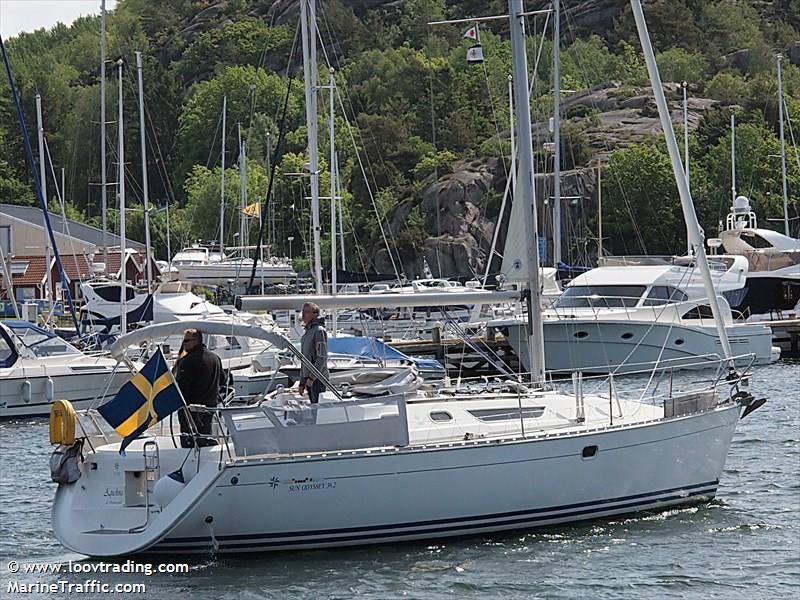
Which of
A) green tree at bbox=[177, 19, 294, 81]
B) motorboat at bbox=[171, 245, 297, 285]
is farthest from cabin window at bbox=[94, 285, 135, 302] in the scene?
green tree at bbox=[177, 19, 294, 81]

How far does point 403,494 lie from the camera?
51.2ft

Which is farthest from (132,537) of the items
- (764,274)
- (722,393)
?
(764,274)

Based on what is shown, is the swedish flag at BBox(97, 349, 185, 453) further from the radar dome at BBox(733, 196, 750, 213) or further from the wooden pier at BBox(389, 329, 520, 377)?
the radar dome at BBox(733, 196, 750, 213)

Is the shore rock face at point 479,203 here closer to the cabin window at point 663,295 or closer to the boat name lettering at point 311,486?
the cabin window at point 663,295

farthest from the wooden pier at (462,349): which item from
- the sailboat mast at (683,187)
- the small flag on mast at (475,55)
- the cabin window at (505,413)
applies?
the cabin window at (505,413)

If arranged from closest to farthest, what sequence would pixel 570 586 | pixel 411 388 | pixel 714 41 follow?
pixel 570 586 < pixel 411 388 < pixel 714 41

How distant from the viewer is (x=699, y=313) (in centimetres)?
3706

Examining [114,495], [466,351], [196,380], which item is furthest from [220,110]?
[114,495]

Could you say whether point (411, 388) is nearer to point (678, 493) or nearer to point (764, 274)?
point (678, 493)

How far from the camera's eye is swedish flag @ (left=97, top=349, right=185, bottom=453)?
49.0ft

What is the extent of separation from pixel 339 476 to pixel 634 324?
70.5 ft

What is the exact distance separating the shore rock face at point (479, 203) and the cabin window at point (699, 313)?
21510 mm

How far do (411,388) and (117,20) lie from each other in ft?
504

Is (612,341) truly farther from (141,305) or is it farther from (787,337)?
(141,305)
